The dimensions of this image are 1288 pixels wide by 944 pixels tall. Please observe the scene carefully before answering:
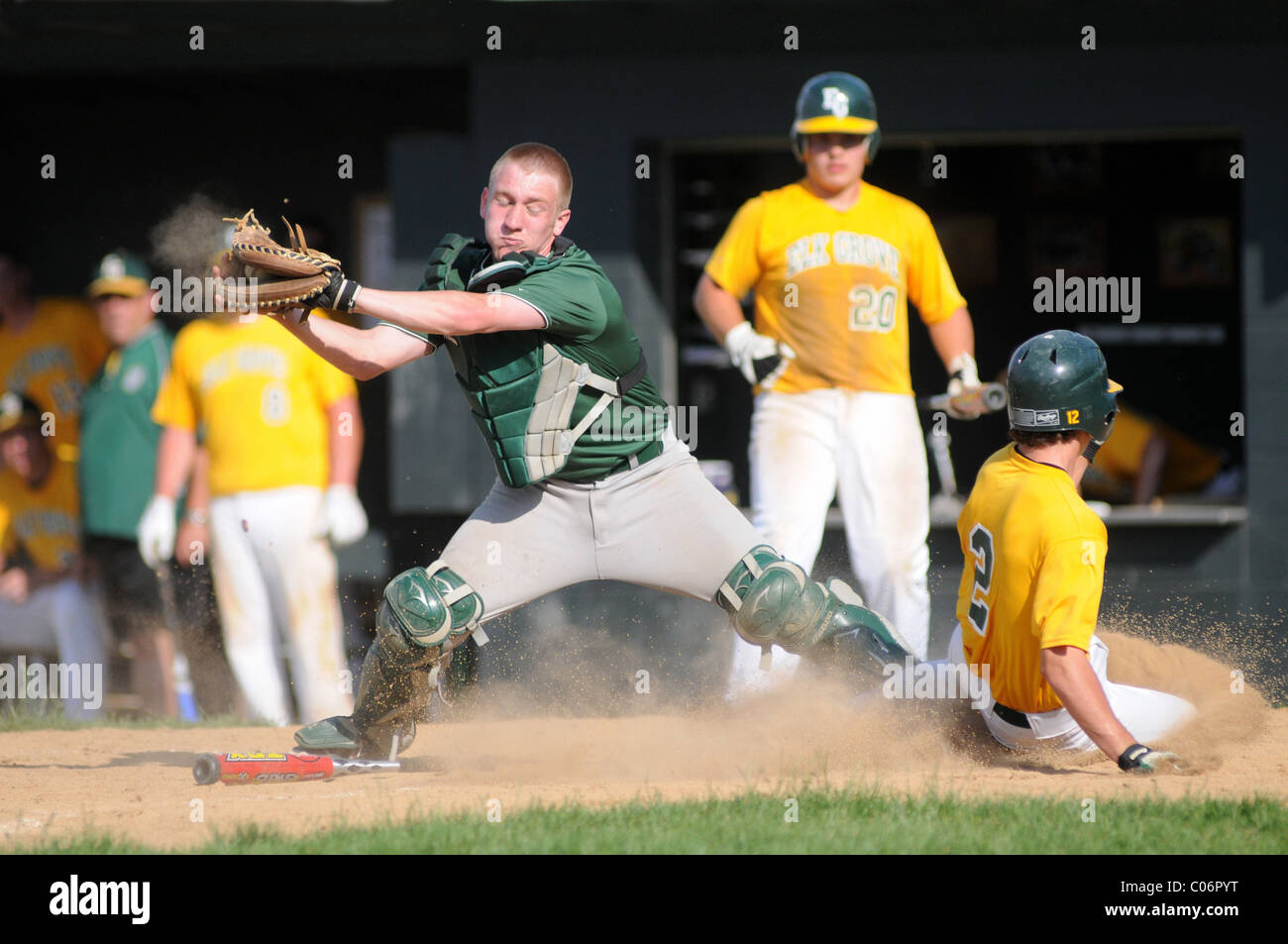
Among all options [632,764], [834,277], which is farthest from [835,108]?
[632,764]

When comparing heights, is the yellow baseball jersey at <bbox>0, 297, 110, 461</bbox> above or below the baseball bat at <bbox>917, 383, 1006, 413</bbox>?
above

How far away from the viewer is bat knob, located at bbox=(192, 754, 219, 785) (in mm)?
5191

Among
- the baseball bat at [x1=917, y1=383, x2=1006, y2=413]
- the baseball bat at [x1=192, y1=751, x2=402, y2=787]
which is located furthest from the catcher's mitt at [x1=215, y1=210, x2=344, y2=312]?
the baseball bat at [x1=917, y1=383, x2=1006, y2=413]

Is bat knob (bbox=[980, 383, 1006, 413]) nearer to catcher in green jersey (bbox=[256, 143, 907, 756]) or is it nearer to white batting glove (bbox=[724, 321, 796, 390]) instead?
white batting glove (bbox=[724, 321, 796, 390])

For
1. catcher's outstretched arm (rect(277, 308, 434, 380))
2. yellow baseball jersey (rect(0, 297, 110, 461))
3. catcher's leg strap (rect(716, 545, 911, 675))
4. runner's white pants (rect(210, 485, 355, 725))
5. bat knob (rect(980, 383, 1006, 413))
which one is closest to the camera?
catcher's outstretched arm (rect(277, 308, 434, 380))

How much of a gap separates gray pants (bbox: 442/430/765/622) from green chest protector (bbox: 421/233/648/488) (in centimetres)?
15

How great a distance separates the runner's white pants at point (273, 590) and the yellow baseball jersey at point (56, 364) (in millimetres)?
Answer: 1494

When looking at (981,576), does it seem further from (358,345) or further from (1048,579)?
(358,345)

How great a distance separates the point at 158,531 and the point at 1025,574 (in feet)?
14.8

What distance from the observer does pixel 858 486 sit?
22.0 ft

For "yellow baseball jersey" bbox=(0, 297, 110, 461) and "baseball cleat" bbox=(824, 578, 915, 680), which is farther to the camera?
"yellow baseball jersey" bbox=(0, 297, 110, 461)

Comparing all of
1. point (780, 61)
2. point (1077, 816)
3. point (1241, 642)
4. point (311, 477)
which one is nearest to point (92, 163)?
point (311, 477)

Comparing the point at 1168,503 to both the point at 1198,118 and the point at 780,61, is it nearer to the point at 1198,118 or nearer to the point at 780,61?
the point at 1198,118

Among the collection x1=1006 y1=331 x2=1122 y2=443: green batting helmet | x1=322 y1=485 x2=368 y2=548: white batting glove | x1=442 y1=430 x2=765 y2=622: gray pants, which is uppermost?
x1=1006 y1=331 x2=1122 y2=443: green batting helmet
